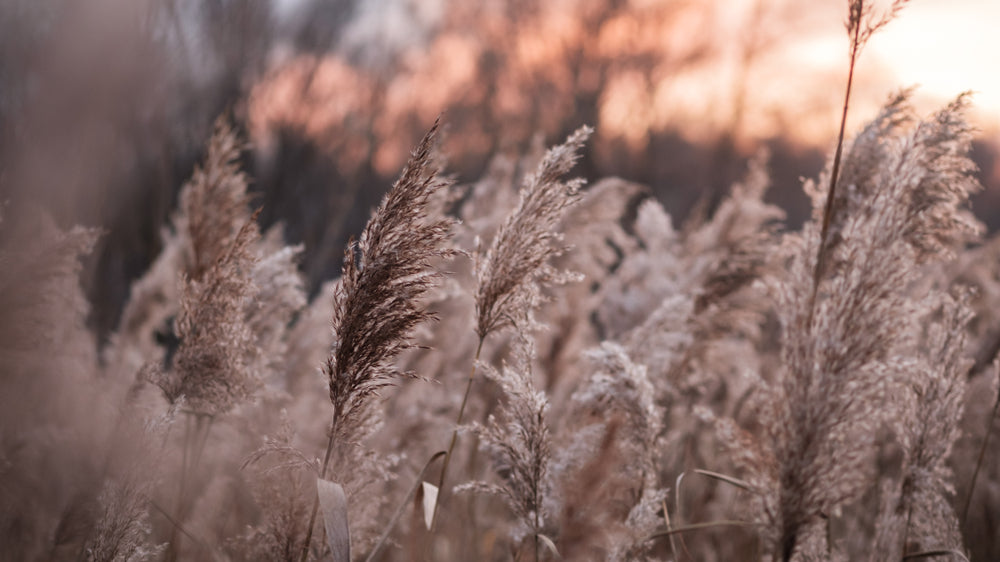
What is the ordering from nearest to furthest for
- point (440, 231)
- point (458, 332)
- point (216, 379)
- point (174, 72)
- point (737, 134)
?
point (440, 231), point (216, 379), point (458, 332), point (174, 72), point (737, 134)

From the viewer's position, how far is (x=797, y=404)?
1.13 metres

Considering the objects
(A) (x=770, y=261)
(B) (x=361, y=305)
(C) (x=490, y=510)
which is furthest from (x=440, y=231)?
(C) (x=490, y=510)

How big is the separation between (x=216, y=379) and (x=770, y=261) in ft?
7.35

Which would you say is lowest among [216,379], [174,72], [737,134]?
[216,379]

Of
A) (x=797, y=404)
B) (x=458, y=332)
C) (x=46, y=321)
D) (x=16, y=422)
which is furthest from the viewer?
(x=458, y=332)

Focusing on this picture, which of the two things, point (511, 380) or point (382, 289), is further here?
point (511, 380)

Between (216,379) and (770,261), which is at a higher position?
(770,261)

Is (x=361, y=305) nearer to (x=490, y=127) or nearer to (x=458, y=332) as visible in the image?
(x=458, y=332)

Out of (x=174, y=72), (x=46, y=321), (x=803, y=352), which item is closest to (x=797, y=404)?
(x=803, y=352)

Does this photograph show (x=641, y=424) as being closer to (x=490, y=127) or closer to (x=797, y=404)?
(x=797, y=404)

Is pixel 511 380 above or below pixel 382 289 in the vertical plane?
below

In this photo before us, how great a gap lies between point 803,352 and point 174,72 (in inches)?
250

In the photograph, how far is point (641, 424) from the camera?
1.60 meters

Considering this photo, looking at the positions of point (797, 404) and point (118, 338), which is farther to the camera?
point (118, 338)
